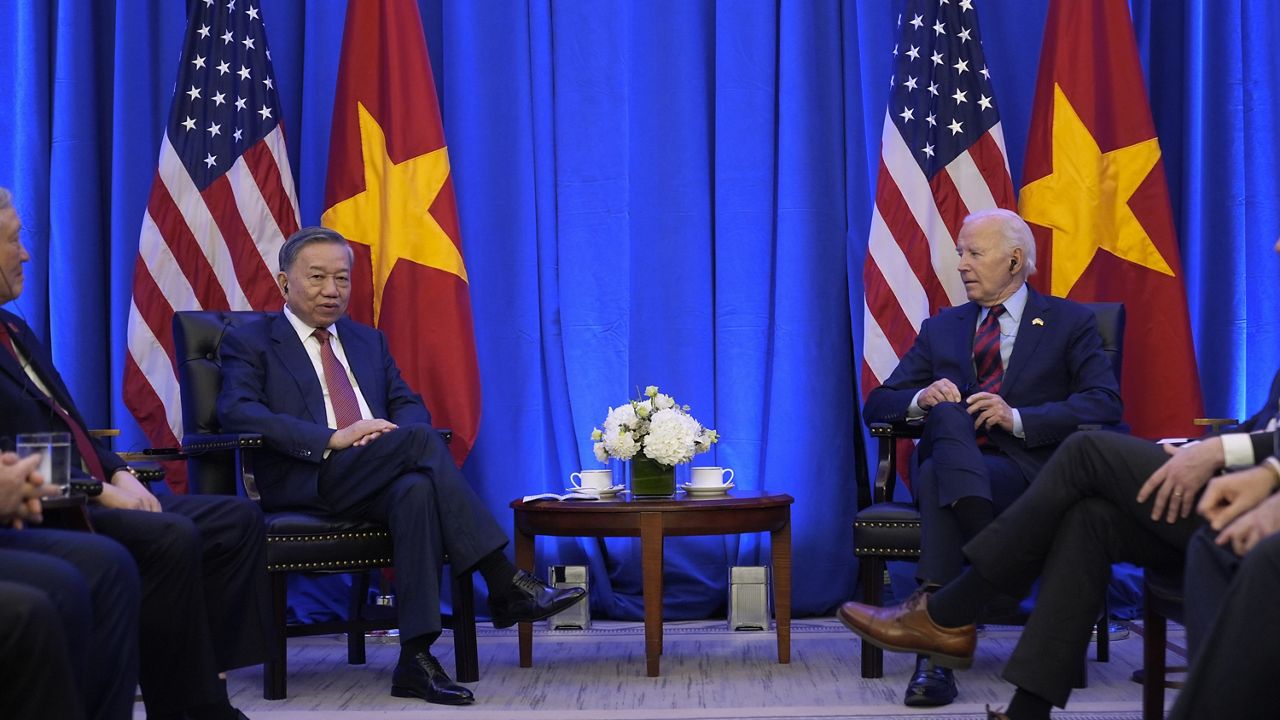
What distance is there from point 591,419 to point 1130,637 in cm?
210

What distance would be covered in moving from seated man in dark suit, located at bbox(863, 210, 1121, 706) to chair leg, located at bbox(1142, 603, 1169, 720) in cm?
51

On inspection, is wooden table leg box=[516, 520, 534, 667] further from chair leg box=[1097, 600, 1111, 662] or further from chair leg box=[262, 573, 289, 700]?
chair leg box=[1097, 600, 1111, 662]

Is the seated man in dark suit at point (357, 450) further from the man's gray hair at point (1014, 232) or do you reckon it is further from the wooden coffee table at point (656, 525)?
the man's gray hair at point (1014, 232)

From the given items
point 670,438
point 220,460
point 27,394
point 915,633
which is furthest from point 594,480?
point 27,394

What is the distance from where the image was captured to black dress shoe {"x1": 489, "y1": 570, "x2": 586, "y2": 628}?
356 cm

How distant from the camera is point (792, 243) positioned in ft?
15.8

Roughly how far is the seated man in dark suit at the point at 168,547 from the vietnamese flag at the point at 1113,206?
9.70 ft

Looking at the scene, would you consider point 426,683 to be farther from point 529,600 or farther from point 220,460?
point 220,460

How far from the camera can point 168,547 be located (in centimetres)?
270

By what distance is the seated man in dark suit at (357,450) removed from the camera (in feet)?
11.4

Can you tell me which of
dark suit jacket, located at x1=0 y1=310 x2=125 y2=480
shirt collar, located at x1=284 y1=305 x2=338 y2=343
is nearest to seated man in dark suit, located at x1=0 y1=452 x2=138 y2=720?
dark suit jacket, located at x1=0 y1=310 x2=125 y2=480

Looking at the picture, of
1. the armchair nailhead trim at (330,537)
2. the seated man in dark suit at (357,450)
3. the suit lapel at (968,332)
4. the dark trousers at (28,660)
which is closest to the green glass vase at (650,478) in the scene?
the seated man in dark suit at (357,450)

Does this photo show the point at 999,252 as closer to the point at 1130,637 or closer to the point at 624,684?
the point at 1130,637

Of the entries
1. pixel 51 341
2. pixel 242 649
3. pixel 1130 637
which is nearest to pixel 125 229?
pixel 51 341
